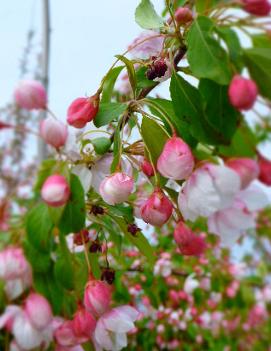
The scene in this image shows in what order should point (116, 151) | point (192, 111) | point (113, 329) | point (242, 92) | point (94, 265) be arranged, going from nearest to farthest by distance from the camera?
point (242, 92) → point (192, 111) → point (116, 151) → point (113, 329) → point (94, 265)

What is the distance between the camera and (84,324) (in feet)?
2.64

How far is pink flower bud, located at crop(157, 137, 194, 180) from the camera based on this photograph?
0.54 m

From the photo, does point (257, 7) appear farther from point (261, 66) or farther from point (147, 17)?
point (147, 17)

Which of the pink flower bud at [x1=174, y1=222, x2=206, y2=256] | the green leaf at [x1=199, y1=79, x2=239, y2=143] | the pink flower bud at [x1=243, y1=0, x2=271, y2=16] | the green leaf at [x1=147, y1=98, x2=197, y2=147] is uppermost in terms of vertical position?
the pink flower bud at [x1=243, y1=0, x2=271, y2=16]

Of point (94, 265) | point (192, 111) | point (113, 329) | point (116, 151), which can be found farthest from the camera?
point (94, 265)

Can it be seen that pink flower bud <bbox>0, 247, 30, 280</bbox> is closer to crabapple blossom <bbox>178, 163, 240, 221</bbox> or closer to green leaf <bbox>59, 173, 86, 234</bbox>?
green leaf <bbox>59, 173, 86, 234</bbox>

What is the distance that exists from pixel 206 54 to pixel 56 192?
264 mm

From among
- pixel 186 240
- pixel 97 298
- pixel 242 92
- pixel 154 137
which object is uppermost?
pixel 242 92

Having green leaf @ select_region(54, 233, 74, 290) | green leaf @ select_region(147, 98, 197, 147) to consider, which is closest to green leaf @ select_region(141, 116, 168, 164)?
green leaf @ select_region(147, 98, 197, 147)

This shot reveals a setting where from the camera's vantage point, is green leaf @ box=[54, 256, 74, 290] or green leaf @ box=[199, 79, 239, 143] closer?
green leaf @ box=[199, 79, 239, 143]

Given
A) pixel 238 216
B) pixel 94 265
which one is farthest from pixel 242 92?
pixel 94 265

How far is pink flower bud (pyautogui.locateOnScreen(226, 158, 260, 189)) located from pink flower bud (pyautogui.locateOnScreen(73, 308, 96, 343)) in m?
0.41

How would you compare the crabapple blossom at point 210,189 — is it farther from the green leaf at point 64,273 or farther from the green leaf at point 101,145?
the green leaf at point 64,273

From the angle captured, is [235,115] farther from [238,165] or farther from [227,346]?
[227,346]
